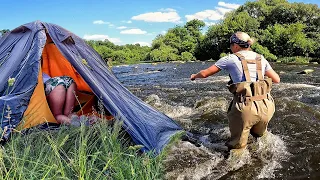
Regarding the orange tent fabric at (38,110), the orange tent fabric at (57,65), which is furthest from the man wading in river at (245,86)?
the orange tent fabric at (57,65)

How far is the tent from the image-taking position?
430 centimetres

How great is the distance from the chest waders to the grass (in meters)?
1.34

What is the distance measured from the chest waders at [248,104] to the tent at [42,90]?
1085 millimetres

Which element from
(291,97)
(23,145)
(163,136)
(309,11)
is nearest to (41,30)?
(23,145)

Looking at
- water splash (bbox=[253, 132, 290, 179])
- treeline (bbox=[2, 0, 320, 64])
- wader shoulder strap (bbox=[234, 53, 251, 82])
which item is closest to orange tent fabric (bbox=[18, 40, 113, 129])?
wader shoulder strap (bbox=[234, 53, 251, 82])

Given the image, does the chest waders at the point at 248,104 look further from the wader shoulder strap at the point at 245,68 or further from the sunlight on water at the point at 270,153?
the sunlight on water at the point at 270,153

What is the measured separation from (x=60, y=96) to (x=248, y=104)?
288 centimetres

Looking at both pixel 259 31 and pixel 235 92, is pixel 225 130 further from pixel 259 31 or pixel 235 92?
pixel 259 31

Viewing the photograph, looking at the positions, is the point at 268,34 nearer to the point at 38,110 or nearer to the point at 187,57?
the point at 187,57

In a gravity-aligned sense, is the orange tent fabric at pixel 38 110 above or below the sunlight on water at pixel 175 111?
above

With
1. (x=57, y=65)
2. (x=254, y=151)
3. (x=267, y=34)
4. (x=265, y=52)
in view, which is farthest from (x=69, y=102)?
(x=267, y=34)

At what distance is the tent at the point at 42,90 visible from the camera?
14.1 ft

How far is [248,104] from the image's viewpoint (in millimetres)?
4680

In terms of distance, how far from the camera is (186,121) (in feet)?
24.6
